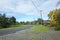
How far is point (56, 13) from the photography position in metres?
67.4

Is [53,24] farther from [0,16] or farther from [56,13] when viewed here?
[0,16]

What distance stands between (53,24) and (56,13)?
4.95m

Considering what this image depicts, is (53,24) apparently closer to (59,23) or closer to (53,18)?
(53,18)

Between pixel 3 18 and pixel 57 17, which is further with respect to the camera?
pixel 3 18

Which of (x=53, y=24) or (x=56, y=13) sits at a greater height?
(x=56, y=13)

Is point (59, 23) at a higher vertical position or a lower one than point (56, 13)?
lower

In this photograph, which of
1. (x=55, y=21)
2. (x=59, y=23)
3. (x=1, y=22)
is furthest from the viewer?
(x=1, y=22)

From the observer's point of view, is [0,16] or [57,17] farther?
[0,16]

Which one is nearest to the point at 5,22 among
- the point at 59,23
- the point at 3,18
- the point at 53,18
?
the point at 3,18

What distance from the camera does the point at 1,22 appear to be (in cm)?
9150

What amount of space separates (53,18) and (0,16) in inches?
1474

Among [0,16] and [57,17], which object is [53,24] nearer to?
[57,17]

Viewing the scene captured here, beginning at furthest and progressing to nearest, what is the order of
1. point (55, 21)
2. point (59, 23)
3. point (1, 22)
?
point (1, 22) < point (55, 21) < point (59, 23)

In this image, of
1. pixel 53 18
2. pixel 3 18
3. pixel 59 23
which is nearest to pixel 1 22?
pixel 3 18
